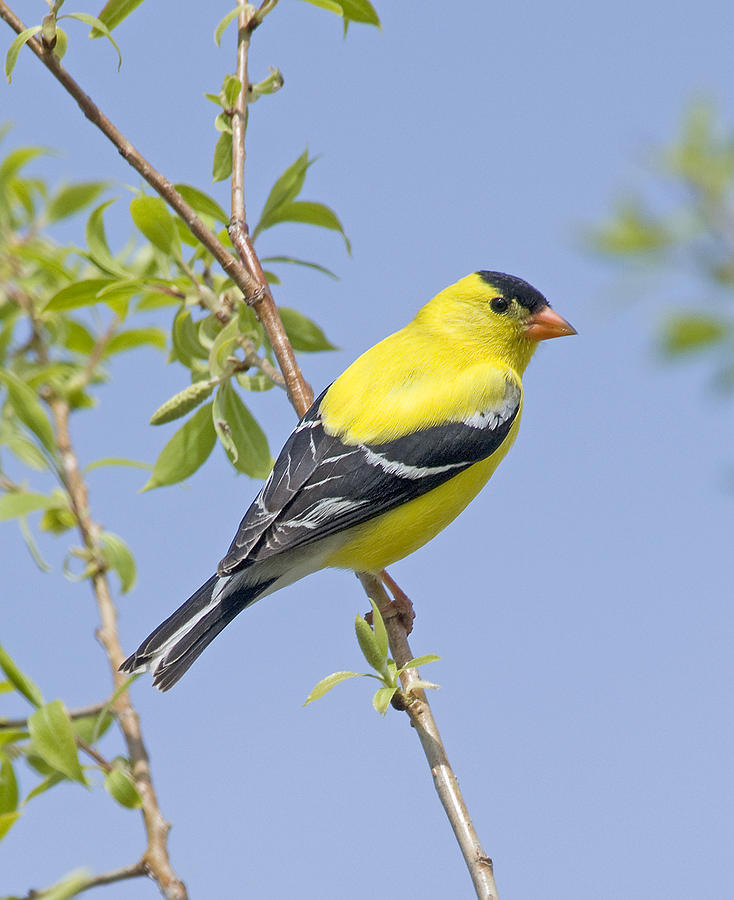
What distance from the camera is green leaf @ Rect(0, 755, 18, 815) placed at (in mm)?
1956

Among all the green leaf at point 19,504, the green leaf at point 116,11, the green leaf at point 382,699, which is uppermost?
the green leaf at point 116,11

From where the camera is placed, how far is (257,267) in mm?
2621

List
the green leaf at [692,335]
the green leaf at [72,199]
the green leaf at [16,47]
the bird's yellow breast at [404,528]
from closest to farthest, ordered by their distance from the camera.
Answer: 1. the green leaf at [692,335]
2. the green leaf at [16,47]
3. the green leaf at [72,199]
4. the bird's yellow breast at [404,528]

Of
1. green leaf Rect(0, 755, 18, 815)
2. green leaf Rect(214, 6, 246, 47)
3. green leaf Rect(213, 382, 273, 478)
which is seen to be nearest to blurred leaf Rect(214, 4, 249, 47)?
green leaf Rect(214, 6, 246, 47)

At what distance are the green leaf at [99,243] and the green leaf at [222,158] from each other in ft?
1.08

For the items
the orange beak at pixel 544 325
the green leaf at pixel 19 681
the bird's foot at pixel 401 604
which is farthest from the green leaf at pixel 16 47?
the orange beak at pixel 544 325

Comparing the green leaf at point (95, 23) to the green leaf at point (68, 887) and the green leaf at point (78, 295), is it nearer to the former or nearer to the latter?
the green leaf at point (78, 295)

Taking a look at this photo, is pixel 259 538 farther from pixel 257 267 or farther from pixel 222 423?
pixel 257 267

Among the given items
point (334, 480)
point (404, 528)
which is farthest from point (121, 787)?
point (404, 528)

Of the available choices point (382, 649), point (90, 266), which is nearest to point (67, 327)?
point (90, 266)

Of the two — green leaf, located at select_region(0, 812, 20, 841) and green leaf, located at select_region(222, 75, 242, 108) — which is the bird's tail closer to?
green leaf, located at select_region(0, 812, 20, 841)

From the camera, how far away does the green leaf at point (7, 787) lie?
6.42 ft

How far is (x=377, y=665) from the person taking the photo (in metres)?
1.94

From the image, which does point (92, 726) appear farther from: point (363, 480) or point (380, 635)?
point (363, 480)
